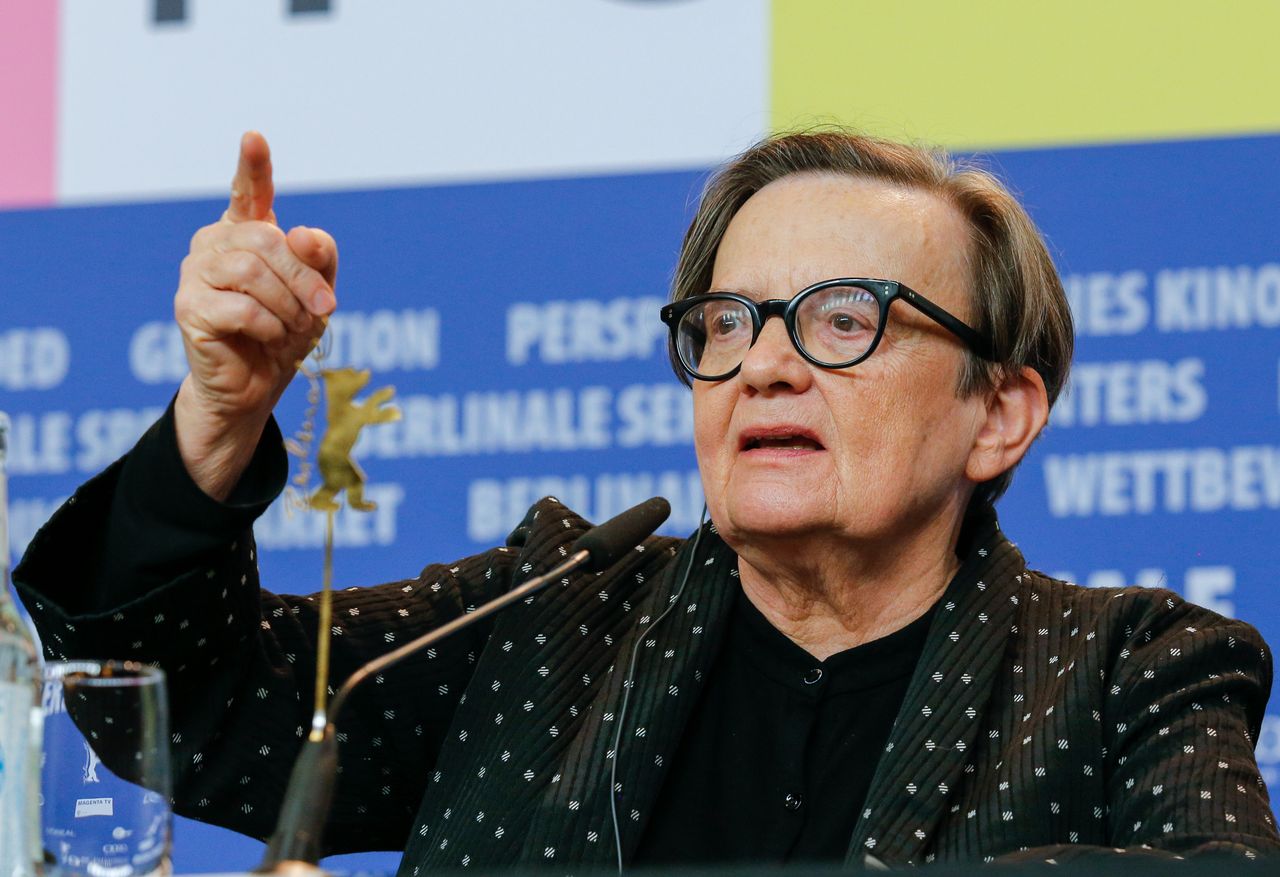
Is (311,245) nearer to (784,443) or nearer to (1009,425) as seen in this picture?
(784,443)

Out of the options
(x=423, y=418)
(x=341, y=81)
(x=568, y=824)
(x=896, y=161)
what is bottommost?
(x=568, y=824)

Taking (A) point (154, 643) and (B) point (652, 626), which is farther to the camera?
(B) point (652, 626)

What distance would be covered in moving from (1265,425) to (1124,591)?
684 millimetres

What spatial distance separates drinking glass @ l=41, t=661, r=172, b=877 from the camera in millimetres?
1101

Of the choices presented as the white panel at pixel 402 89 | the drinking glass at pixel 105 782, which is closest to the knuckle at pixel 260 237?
the drinking glass at pixel 105 782

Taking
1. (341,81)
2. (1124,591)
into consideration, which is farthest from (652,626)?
(341,81)

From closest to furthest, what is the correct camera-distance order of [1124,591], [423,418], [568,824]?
[568,824]
[1124,591]
[423,418]

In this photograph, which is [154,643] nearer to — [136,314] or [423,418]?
[423,418]

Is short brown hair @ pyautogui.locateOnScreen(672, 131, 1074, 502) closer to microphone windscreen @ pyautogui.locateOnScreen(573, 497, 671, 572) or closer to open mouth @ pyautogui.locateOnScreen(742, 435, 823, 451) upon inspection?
open mouth @ pyautogui.locateOnScreen(742, 435, 823, 451)

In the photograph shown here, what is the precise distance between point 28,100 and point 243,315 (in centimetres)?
165

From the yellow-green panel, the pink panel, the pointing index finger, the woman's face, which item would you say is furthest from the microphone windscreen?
the pink panel

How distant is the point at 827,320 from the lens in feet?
5.95

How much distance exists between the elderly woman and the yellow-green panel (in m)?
0.56

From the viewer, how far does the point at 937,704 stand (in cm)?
168
